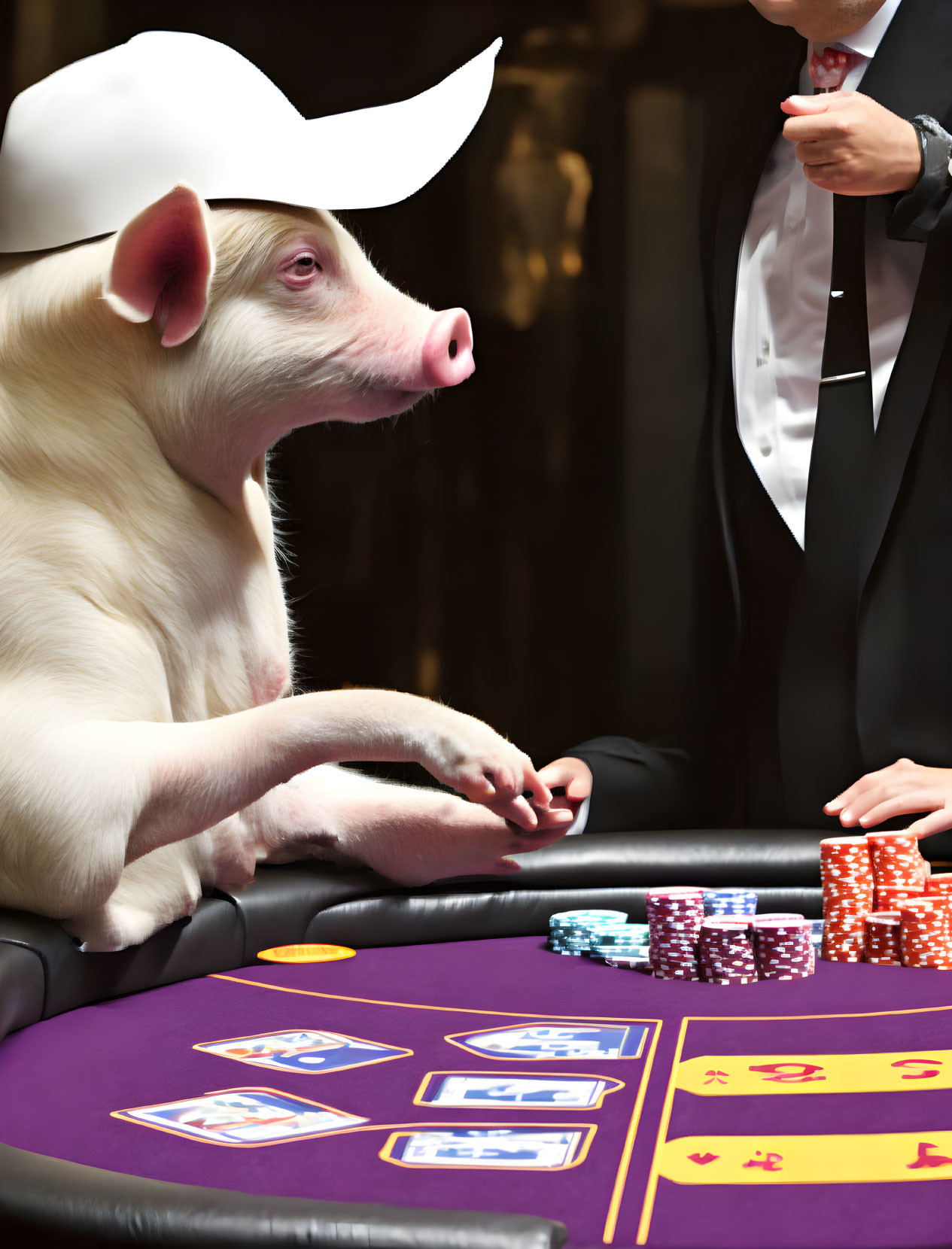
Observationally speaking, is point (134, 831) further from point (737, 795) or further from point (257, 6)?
point (257, 6)

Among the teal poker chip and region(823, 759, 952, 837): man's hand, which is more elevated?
region(823, 759, 952, 837): man's hand

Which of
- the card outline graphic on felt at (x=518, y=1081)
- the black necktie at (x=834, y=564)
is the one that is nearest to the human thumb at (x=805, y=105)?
the black necktie at (x=834, y=564)

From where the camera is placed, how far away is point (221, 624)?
1.46 metres

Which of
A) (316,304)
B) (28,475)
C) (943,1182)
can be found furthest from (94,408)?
(943,1182)

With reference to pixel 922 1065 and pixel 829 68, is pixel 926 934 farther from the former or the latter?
pixel 829 68

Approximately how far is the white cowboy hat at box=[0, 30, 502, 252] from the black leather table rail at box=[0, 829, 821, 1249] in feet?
2.46

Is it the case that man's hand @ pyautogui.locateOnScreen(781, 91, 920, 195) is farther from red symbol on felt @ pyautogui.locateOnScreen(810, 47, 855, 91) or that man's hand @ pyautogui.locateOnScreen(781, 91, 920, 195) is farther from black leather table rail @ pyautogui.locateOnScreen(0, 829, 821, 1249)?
black leather table rail @ pyautogui.locateOnScreen(0, 829, 821, 1249)

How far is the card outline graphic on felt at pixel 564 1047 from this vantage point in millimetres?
1056

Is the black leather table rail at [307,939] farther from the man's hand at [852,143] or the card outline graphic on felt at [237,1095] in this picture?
the man's hand at [852,143]

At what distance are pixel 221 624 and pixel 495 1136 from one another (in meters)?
0.76

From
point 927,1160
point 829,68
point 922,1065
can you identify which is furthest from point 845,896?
point 829,68

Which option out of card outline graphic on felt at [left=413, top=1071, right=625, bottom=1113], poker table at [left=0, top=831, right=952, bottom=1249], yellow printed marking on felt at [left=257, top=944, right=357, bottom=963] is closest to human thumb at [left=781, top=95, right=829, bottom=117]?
poker table at [left=0, top=831, right=952, bottom=1249]

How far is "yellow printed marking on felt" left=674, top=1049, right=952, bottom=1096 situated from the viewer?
3.11 feet

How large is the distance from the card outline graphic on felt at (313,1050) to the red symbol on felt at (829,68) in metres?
1.73
